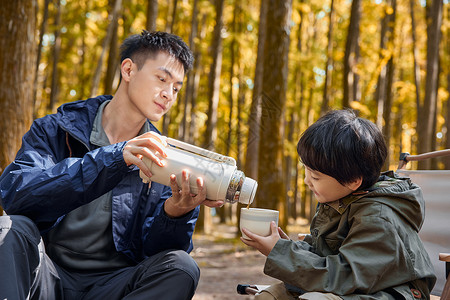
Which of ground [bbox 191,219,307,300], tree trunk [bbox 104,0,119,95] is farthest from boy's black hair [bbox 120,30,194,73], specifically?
tree trunk [bbox 104,0,119,95]

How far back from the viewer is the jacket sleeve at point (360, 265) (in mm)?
1854

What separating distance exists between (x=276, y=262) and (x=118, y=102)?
1.33m

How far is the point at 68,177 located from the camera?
2.02m

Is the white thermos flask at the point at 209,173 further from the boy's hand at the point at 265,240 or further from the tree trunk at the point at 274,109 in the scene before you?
the tree trunk at the point at 274,109

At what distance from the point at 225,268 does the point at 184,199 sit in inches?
190

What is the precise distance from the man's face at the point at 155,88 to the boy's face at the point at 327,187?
3.05 ft

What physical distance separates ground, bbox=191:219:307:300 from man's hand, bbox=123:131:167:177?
321 centimetres

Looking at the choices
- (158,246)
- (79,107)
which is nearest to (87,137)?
(79,107)

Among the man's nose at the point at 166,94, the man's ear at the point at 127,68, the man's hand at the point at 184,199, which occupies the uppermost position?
the man's ear at the point at 127,68

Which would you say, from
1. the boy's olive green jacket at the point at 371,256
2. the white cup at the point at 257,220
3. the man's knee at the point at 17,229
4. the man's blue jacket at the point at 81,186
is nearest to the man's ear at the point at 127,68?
the man's blue jacket at the point at 81,186

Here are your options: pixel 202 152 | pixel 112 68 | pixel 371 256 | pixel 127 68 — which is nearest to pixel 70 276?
pixel 202 152

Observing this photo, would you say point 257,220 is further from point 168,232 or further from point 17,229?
point 17,229

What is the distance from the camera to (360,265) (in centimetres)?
186

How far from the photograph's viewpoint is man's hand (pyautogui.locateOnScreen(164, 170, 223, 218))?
2.04 metres
